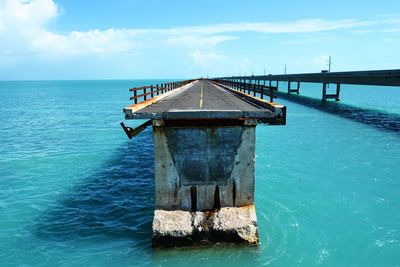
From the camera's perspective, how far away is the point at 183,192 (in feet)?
35.1

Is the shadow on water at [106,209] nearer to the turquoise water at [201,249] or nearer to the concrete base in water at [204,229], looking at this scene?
the turquoise water at [201,249]

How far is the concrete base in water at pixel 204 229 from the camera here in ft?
32.7

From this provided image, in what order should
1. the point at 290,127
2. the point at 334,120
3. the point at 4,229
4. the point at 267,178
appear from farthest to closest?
the point at 334,120 < the point at 290,127 < the point at 267,178 < the point at 4,229

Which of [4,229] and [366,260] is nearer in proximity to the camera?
[366,260]

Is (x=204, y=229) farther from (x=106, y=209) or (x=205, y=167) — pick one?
(x=106, y=209)

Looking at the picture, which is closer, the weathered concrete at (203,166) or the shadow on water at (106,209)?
the weathered concrete at (203,166)

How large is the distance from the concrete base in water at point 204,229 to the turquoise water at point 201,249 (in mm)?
331

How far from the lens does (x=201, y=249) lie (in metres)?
9.86

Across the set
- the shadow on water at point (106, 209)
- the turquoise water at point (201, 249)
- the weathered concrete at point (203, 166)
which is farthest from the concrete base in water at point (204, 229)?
the shadow on water at point (106, 209)

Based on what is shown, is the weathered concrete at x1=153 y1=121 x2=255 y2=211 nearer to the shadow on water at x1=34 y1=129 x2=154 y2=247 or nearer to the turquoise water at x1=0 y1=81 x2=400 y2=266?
the turquoise water at x1=0 y1=81 x2=400 y2=266

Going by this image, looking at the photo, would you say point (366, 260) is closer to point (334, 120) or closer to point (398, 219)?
point (398, 219)

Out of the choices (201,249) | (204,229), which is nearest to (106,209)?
(204,229)

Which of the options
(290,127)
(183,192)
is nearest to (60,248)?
(183,192)

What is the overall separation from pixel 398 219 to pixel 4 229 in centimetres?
1528
